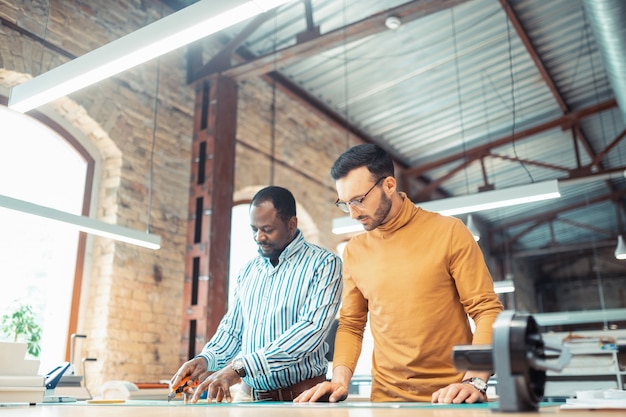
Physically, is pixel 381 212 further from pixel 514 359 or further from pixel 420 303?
pixel 514 359

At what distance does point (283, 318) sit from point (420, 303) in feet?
1.97

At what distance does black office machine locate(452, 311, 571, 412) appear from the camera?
1037 millimetres

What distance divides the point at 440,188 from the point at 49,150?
7889 mm

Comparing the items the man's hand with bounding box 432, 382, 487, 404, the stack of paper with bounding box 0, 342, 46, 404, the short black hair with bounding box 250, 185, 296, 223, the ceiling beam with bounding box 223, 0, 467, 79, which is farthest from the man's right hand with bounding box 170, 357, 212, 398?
the ceiling beam with bounding box 223, 0, 467, 79

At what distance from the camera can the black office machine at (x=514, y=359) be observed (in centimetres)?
104

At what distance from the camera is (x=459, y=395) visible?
153 cm

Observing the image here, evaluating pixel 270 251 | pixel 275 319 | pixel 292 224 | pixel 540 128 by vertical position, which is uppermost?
pixel 540 128

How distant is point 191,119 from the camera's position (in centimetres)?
654

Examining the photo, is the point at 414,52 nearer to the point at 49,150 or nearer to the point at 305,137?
the point at 305,137

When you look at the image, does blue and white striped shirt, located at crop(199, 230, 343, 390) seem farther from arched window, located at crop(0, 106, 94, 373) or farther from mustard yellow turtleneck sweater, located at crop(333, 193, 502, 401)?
arched window, located at crop(0, 106, 94, 373)

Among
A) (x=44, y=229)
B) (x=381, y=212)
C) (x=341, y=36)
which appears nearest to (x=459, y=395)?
(x=381, y=212)

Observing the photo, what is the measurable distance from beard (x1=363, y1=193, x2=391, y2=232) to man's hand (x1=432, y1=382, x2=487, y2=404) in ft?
2.15

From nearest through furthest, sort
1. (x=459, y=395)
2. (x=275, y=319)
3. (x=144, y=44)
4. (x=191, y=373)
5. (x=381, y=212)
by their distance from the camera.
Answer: (x=459, y=395), (x=381, y=212), (x=191, y=373), (x=275, y=319), (x=144, y=44)

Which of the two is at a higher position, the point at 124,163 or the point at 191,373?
the point at 124,163
